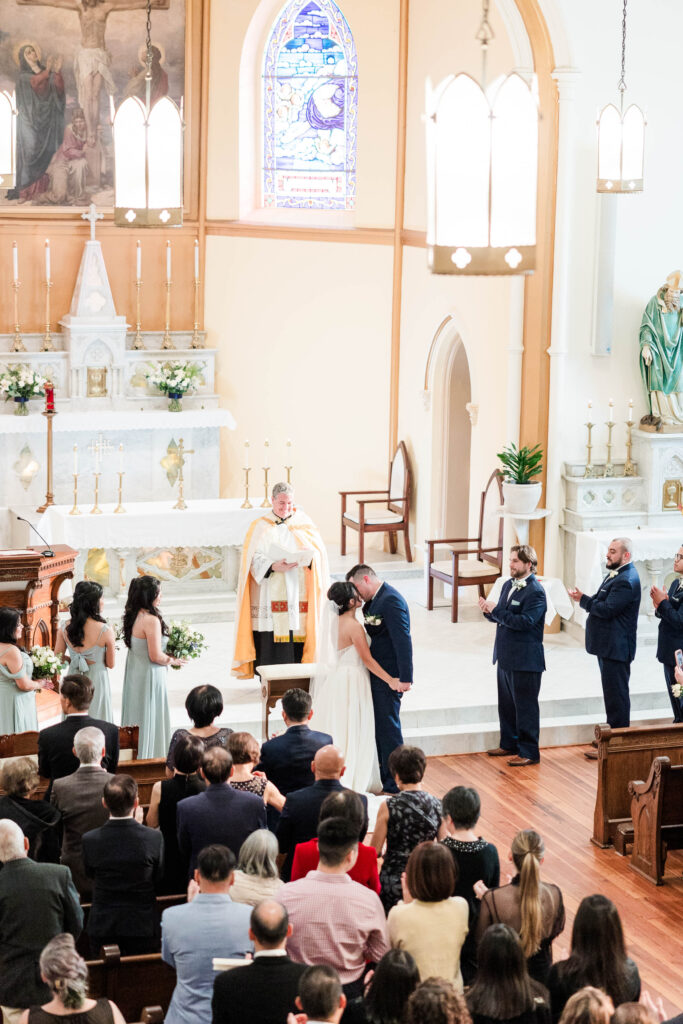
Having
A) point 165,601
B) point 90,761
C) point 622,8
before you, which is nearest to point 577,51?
point 622,8

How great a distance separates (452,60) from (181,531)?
200 inches

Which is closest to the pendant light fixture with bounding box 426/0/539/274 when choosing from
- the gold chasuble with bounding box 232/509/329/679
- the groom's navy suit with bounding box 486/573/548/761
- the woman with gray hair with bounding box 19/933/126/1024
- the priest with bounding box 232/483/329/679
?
the woman with gray hair with bounding box 19/933/126/1024

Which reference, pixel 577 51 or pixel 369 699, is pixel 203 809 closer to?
pixel 369 699

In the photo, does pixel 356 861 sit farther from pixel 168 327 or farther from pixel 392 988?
pixel 168 327

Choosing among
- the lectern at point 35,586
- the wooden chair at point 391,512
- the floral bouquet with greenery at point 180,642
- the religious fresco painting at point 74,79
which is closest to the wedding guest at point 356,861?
the floral bouquet with greenery at point 180,642

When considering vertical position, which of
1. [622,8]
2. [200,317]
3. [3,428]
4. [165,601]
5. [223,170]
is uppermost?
[622,8]

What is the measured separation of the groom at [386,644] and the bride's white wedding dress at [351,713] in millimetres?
62

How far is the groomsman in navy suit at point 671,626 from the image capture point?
372 inches

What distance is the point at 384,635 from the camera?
8875 mm

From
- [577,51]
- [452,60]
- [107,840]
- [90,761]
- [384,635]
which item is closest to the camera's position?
[107,840]

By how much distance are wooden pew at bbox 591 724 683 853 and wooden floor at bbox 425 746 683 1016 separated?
0.52ft

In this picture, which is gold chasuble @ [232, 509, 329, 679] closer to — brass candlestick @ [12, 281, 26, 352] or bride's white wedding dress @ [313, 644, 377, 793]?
bride's white wedding dress @ [313, 644, 377, 793]

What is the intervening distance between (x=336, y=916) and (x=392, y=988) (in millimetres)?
584

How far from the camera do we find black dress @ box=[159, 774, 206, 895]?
19.8ft
